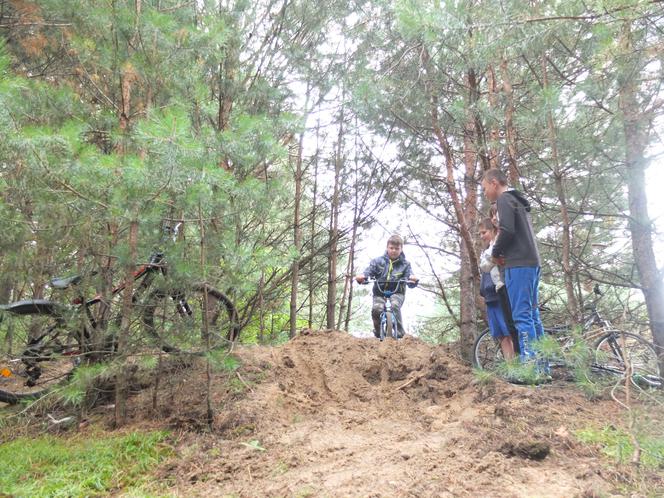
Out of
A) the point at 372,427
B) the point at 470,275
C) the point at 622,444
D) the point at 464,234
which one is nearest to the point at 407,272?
the point at 470,275

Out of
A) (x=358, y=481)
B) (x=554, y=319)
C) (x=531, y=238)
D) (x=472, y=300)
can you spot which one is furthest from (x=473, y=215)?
(x=358, y=481)

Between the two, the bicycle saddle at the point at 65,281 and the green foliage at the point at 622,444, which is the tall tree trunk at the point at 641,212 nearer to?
the green foliage at the point at 622,444

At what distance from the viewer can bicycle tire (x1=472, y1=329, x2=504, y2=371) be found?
475cm

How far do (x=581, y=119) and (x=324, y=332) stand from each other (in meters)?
3.79

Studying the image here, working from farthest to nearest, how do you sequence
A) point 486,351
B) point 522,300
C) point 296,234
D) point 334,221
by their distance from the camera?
point 334,221 < point 296,234 < point 486,351 < point 522,300

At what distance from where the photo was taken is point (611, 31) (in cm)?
309

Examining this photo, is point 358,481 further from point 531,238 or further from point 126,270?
point 531,238

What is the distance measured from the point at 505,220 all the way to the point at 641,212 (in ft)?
5.87

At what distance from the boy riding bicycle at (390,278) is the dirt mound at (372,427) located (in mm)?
873

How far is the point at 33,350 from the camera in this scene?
3.67 m

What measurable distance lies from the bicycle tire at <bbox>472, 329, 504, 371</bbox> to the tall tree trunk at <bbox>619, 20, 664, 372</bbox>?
152 cm

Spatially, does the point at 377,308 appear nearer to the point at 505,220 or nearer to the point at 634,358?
the point at 505,220

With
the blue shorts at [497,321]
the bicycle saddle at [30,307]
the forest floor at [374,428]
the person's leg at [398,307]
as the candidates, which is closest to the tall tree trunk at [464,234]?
the forest floor at [374,428]

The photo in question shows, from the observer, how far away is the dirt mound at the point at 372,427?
2.26 meters
